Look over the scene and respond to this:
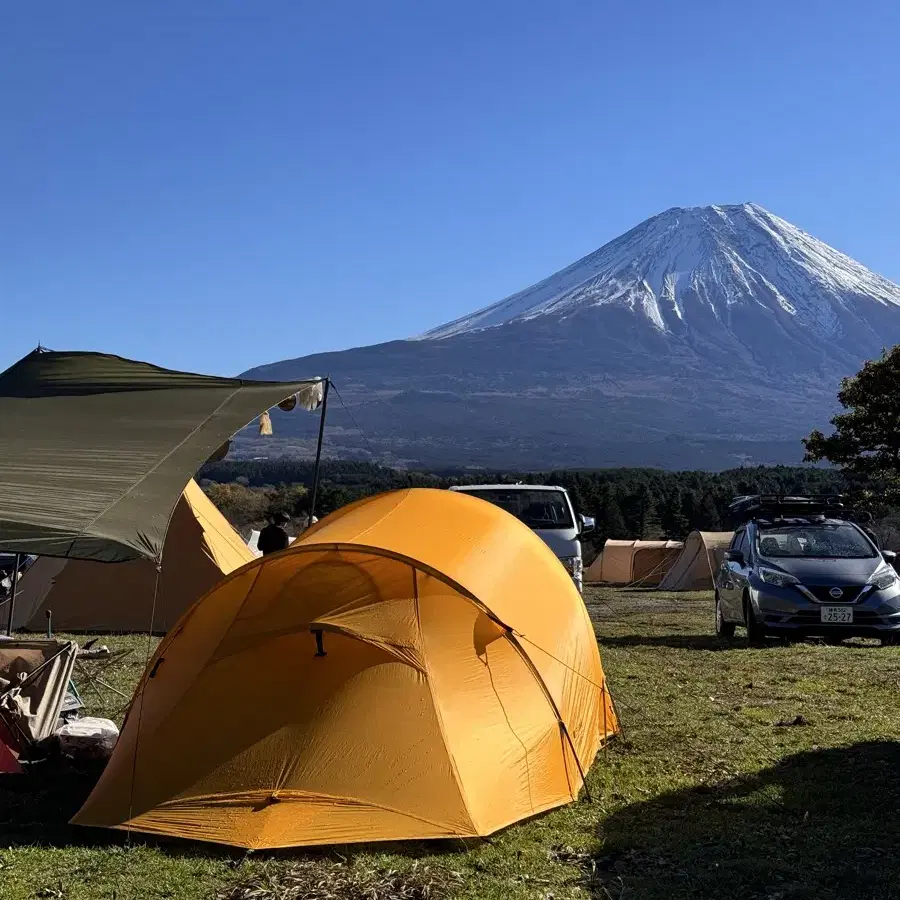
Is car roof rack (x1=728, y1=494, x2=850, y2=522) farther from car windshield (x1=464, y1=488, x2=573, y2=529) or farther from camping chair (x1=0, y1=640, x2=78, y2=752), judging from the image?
camping chair (x1=0, y1=640, x2=78, y2=752)

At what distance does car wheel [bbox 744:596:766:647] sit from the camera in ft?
38.8

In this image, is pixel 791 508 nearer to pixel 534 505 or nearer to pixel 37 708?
pixel 534 505

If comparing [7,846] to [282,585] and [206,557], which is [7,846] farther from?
[206,557]

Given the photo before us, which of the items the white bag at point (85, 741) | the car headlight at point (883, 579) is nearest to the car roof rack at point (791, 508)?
the car headlight at point (883, 579)

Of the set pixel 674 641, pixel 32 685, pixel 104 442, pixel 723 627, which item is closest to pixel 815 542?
pixel 723 627

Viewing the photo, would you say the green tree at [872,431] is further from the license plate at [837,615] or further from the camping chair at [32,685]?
the camping chair at [32,685]

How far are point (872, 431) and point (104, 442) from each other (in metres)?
24.3

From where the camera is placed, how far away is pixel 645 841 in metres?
5.14

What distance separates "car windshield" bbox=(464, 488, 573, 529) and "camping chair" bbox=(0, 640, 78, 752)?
968 cm

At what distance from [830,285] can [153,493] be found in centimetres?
18016

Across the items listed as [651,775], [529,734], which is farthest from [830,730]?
[529,734]

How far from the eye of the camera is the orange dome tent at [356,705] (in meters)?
5.17

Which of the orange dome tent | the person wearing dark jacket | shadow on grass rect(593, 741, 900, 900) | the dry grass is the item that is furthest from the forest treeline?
the dry grass

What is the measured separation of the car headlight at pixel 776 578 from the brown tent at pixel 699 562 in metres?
19.7
